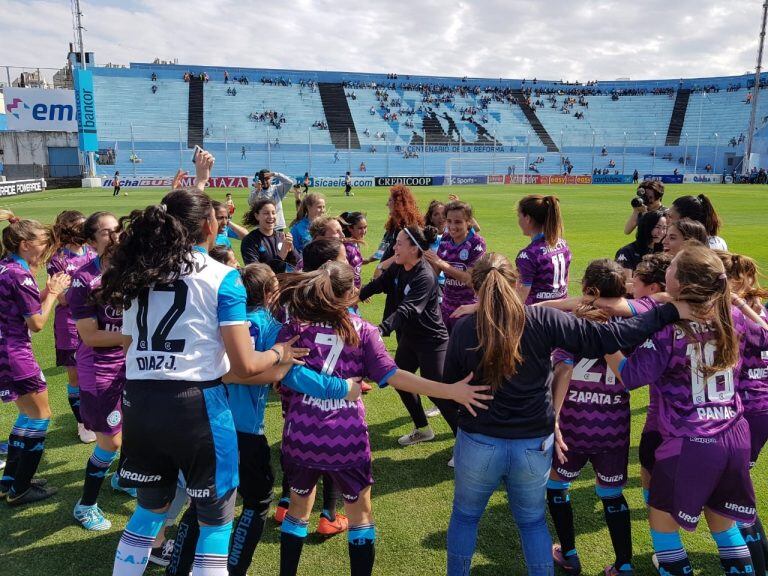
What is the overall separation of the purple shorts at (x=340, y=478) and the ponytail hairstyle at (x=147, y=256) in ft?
3.99

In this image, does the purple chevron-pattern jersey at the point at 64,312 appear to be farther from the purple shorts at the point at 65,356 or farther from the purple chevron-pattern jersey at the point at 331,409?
the purple chevron-pattern jersey at the point at 331,409

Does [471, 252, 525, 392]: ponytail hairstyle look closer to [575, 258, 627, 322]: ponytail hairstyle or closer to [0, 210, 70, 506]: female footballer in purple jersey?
[575, 258, 627, 322]: ponytail hairstyle

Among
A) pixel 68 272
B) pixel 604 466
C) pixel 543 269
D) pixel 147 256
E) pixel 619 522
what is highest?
pixel 147 256

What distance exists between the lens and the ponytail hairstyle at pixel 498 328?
257 centimetres

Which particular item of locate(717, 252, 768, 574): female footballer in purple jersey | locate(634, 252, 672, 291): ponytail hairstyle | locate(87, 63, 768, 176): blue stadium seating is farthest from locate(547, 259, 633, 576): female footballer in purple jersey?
locate(87, 63, 768, 176): blue stadium seating

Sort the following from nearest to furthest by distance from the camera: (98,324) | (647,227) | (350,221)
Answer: (98,324) → (647,227) → (350,221)

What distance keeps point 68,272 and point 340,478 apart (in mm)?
3708

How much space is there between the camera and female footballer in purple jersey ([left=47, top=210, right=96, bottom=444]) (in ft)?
16.4

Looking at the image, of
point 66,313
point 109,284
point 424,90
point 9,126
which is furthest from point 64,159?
point 109,284

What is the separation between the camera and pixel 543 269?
4766 mm

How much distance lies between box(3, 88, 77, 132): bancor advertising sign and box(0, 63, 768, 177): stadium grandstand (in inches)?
169

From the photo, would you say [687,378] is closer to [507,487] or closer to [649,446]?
[649,446]

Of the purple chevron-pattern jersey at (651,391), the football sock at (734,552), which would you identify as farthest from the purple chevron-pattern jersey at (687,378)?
the football sock at (734,552)

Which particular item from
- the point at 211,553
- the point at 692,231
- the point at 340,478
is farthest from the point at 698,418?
the point at 211,553
